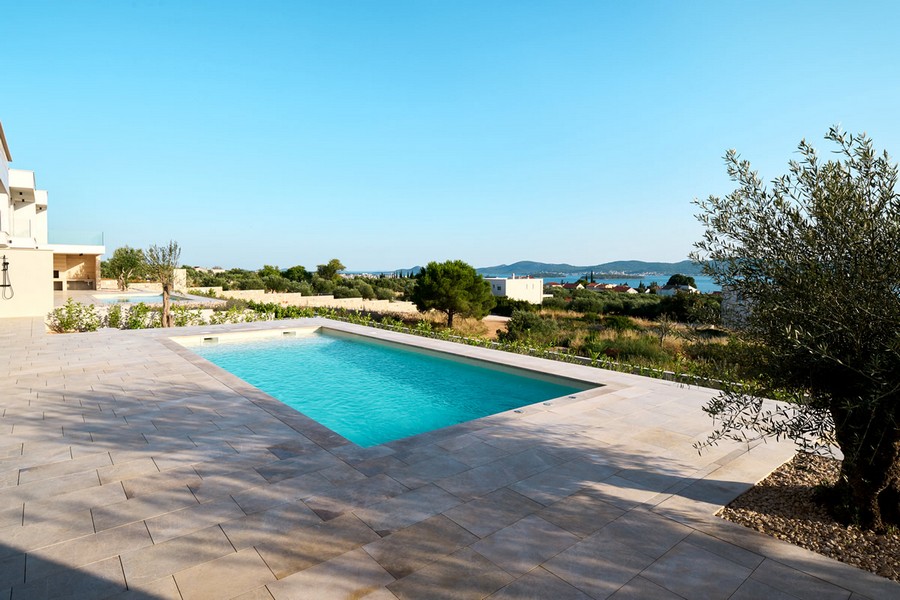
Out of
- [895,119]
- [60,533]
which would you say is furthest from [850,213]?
[60,533]

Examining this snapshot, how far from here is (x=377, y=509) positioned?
2.90 meters

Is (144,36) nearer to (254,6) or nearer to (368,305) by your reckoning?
(254,6)

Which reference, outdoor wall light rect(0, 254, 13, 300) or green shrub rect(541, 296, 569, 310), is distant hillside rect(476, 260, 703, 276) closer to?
green shrub rect(541, 296, 569, 310)

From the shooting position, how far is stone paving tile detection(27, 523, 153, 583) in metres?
2.29

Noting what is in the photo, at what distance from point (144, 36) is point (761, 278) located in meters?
14.7

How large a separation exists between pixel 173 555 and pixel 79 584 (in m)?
0.40

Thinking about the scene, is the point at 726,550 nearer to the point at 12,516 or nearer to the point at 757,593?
the point at 757,593

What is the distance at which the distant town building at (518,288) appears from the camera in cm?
3988

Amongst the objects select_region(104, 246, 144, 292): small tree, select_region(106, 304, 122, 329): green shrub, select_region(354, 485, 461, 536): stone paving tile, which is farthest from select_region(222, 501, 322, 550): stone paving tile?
select_region(104, 246, 144, 292): small tree

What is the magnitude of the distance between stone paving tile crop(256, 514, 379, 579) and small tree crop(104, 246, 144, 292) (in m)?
31.1

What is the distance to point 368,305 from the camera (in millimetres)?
24766

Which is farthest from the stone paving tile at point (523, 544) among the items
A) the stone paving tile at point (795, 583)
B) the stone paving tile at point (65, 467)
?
the stone paving tile at point (65, 467)

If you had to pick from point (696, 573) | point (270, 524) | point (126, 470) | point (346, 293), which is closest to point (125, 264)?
point (346, 293)

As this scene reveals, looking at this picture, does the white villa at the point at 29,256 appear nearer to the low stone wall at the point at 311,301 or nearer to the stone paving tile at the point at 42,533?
the low stone wall at the point at 311,301
